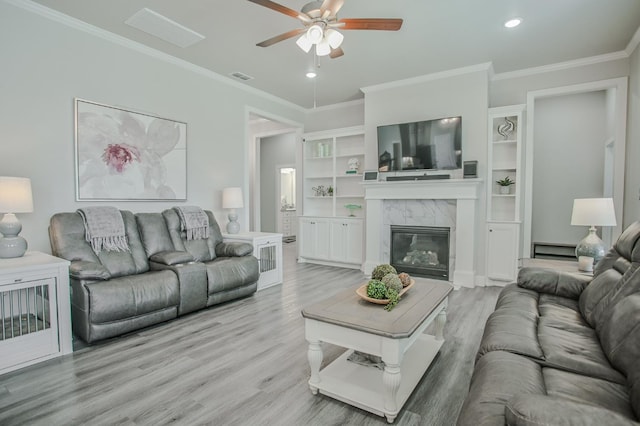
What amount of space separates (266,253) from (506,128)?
3.72 meters

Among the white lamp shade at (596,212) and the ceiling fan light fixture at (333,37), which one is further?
the white lamp shade at (596,212)

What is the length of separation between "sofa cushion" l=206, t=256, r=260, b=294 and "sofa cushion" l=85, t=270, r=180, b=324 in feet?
1.34

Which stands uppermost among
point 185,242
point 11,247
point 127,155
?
point 127,155

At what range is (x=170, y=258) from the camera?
3.41m

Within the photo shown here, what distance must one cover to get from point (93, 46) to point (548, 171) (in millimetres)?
7404

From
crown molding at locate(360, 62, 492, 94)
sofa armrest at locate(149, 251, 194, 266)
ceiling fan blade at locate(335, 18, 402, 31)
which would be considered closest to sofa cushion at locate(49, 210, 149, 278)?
sofa armrest at locate(149, 251, 194, 266)

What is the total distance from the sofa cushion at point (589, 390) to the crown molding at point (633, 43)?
402 centimetres

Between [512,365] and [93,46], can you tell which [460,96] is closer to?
[512,365]

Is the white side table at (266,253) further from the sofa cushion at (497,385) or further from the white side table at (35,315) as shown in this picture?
the sofa cushion at (497,385)

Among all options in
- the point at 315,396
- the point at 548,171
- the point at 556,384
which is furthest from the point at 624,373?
the point at 548,171

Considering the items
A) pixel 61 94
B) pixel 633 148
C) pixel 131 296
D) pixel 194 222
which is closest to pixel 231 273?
pixel 194 222

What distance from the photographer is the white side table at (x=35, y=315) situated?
2355 millimetres

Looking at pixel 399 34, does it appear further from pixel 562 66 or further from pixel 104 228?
pixel 104 228

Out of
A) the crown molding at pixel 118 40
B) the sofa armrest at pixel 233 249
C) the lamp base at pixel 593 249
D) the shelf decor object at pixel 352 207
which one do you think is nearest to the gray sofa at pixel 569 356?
the lamp base at pixel 593 249
